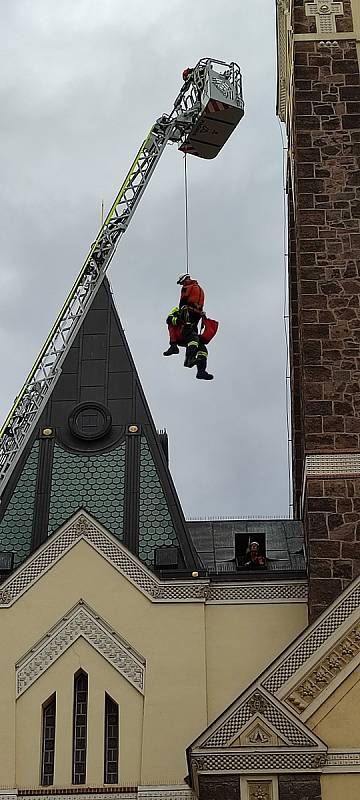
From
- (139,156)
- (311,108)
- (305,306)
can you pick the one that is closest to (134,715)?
(305,306)

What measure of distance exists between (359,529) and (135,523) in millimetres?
3699

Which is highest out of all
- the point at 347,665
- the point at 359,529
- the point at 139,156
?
the point at 139,156

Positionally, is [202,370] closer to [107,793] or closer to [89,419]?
[89,419]

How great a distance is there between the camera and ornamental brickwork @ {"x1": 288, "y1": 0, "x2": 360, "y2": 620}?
19625 mm

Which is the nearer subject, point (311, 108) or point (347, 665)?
point (347, 665)

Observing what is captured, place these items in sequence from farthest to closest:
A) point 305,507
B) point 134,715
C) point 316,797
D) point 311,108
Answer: point 311,108, point 305,507, point 134,715, point 316,797

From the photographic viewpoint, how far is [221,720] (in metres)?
13.8

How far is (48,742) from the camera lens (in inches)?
745

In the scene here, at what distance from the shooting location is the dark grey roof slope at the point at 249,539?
21.6m

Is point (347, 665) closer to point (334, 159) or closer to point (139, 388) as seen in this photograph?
point (139, 388)

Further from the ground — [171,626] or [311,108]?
[311,108]

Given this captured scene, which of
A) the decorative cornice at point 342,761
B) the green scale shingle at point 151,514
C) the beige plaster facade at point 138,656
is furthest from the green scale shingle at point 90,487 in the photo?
the decorative cornice at point 342,761

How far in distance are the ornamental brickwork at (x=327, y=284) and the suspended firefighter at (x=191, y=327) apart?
5.43 feet

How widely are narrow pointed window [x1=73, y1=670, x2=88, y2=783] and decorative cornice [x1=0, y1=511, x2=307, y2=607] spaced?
1582 mm
